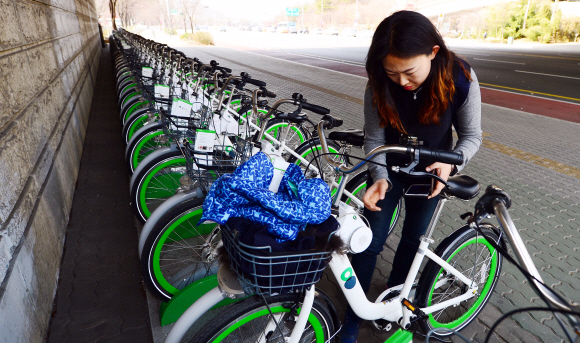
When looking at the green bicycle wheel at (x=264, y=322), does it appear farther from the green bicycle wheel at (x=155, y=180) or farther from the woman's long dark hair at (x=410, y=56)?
the green bicycle wheel at (x=155, y=180)

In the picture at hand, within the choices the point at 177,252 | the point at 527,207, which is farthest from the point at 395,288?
the point at 527,207

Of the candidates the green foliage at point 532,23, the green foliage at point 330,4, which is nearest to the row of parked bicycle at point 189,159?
the green foliage at point 532,23

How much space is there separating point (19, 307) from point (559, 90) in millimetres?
13596

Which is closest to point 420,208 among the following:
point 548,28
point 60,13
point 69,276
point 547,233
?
point 547,233

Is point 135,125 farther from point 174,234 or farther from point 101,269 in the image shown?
point 174,234

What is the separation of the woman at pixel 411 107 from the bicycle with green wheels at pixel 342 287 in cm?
18

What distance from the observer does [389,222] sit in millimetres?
2004

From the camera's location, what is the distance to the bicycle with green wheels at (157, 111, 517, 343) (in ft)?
4.29

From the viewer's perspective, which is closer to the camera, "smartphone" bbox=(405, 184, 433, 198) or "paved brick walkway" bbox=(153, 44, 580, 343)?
"smartphone" bbox=(405, 184, 433, 198)

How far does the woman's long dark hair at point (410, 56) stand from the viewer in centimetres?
149

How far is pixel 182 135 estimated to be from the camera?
3225 mm

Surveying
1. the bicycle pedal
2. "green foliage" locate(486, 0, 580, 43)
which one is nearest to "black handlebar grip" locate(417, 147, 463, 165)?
the bicycle pedal

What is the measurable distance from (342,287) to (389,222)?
51cm

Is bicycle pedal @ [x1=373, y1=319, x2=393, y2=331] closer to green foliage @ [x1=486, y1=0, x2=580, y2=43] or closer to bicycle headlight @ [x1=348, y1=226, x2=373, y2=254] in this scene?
bicycle headlight @ [x1=348, y1=226, x2=373, y2=254]
